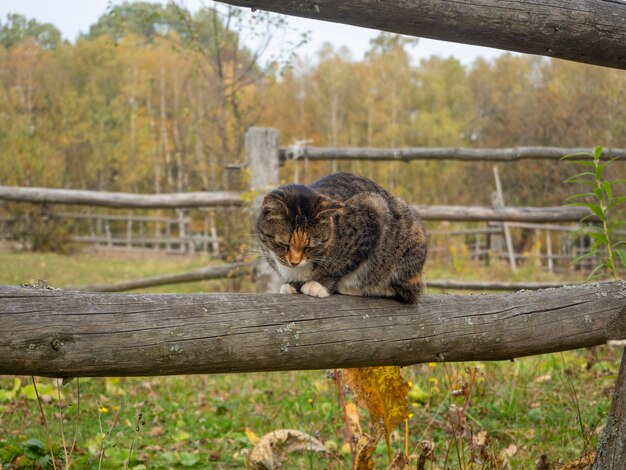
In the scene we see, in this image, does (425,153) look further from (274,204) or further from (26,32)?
(26,32)

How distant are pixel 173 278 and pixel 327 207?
388 centimetres

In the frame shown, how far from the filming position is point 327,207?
221cm

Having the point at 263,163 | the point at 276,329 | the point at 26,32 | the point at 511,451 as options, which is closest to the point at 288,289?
the point at 276,329

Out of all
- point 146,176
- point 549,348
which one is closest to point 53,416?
point 549,348

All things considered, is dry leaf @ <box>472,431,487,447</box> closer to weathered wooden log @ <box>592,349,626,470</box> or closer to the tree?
weathered wooden log @ <box>592,349,626,470</box>

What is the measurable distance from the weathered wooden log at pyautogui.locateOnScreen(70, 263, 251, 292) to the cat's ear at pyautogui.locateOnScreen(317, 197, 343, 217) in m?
3.66

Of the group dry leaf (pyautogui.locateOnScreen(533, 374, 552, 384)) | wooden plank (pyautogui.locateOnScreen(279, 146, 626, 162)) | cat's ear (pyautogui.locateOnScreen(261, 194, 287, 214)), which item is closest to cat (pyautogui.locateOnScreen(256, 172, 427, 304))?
cat's ear (pyautogui.locateOnScreen(261, 194, 287, 214))

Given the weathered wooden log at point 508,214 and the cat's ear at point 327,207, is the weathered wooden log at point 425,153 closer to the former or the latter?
the weathered wooden log at point 508,214

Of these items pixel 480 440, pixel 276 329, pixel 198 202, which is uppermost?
pixel 198 202

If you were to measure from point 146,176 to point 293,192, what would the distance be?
19295 mm

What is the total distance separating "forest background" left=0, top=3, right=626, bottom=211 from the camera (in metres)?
9.55

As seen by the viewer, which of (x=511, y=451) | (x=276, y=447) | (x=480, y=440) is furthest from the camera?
(x=511, y=451)

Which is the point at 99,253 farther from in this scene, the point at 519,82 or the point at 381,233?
the point at 381,233

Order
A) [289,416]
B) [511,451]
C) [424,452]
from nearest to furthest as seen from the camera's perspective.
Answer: [424,452] < [511,451] < [289,416]
